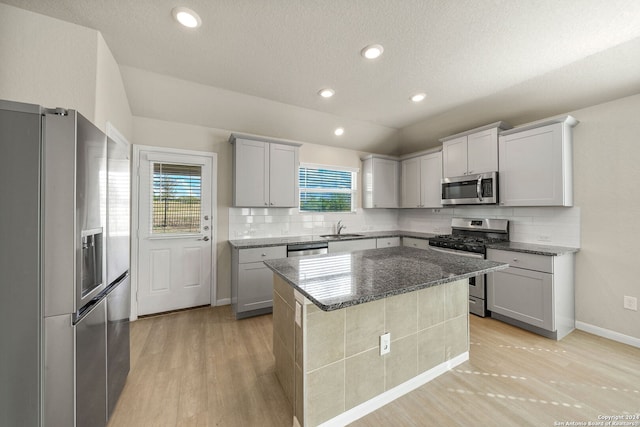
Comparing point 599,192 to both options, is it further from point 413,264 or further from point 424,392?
point 424,392

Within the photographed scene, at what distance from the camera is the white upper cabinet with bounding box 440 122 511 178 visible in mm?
3232

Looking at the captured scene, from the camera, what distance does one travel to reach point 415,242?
13.6ft

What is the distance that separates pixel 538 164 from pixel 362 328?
114 inches

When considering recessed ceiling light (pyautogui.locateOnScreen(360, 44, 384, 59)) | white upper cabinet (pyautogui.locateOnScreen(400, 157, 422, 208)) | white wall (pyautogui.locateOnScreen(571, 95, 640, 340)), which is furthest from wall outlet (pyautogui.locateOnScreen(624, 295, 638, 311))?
recessed ceiling light (pyautogui.locateOnScreen(360, 44, 384, 59))

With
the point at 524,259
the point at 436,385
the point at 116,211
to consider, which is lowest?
the point at 436,385

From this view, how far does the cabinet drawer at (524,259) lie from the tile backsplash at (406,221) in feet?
1.94

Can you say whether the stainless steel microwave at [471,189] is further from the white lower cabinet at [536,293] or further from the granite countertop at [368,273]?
the granite countertop at [368,273]

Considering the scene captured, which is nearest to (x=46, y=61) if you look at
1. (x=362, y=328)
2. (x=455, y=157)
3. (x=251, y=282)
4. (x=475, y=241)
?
(x=251, y=282)

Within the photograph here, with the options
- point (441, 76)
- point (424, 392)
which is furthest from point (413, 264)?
point (441, 76)

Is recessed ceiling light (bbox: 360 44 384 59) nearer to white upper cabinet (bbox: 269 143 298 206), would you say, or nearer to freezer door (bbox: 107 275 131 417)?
white upper cabinet (bbox: 269 143 298 206)

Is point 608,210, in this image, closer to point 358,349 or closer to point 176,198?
point 358,349

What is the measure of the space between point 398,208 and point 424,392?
3648 millimetres

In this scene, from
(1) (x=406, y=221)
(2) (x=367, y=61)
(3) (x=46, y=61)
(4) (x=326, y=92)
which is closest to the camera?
(3) (x=46, y=61)

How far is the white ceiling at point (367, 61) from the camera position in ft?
5.70
